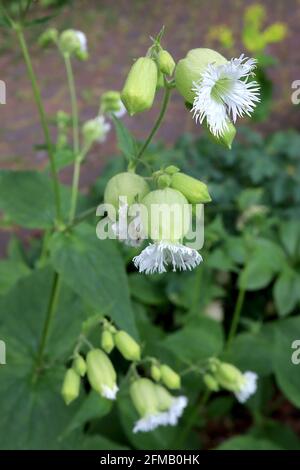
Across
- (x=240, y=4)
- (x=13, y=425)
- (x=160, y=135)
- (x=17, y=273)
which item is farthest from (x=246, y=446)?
(x=240, y=4)

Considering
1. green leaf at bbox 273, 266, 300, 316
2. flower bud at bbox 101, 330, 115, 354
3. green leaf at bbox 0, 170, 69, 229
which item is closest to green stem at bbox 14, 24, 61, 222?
green leaf at bbox 0, 170, 69, 229

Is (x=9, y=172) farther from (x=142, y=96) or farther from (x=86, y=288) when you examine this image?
(x=142, y=96)

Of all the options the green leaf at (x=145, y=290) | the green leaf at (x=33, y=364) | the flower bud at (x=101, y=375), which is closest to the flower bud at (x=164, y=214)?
the flower bud at (x=101, y=375)

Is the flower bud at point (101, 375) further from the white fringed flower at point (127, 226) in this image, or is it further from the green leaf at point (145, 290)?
the green leaf at point (145, 290)

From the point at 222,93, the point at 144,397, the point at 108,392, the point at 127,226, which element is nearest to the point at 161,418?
the point at 144,397

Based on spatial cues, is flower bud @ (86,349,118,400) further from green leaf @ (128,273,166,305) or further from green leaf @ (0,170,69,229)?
green leaf @ (128,273,166,305)

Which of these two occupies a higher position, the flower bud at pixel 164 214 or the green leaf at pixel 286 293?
the flower bud at pixel 164 214
